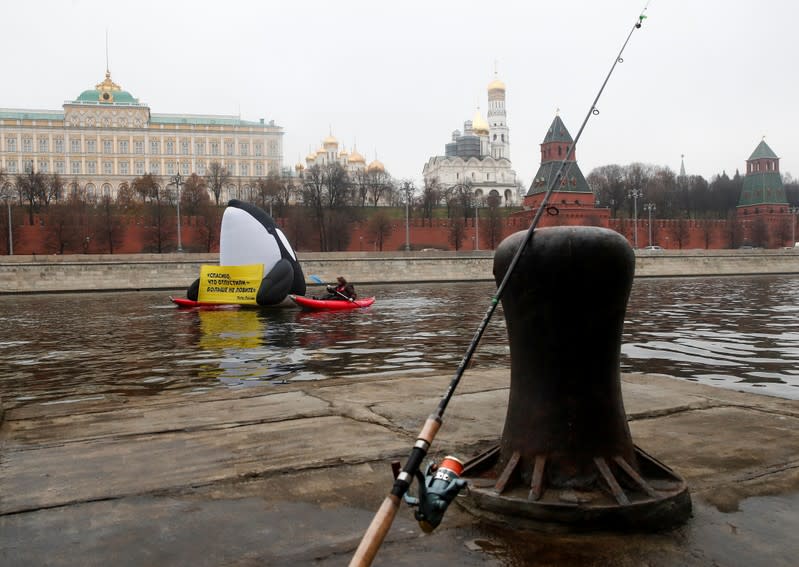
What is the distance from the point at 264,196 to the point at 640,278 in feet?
139

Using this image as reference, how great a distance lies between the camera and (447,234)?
244 ft

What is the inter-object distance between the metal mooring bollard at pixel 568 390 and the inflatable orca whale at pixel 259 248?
19549mm

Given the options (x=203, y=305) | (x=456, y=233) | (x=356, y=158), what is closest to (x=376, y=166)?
(x=356, y=158)

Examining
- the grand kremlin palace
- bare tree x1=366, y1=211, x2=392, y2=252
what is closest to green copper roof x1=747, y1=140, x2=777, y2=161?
bare tree x1=366, y1=211, x2=392, y2=252

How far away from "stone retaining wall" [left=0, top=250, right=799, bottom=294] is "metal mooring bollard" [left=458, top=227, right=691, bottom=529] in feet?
146

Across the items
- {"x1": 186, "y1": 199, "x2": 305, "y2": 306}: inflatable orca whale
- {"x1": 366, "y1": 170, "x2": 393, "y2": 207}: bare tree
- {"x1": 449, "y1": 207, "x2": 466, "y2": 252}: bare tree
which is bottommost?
{"x1": 186, "y1": 199, "x2": 305, "y2": 306}: inflatable orca whale

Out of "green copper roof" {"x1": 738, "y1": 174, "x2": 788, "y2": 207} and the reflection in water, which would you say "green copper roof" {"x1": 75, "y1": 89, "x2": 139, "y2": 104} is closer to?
"green copper roof" {"x1": 738, "y1": 174, "x2": 788, "y2": 207}

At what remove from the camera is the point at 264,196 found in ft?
271

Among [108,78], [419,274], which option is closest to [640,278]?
[419,274]

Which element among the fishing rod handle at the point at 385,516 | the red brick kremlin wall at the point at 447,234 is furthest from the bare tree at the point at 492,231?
the fishing rod handle at the point at 385,516

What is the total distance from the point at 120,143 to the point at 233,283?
9506 centimetres

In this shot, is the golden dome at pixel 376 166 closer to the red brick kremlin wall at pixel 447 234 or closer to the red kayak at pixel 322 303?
the red brick kremlin wall at pixel 447 234

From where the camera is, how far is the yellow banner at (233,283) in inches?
910

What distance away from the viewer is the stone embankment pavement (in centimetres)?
323
